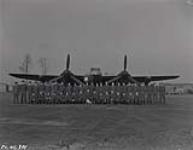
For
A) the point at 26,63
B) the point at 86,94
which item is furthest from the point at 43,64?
the point at 86,94

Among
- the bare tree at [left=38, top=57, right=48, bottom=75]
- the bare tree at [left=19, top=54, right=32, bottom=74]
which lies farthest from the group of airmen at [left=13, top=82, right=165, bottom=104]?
the bare tree at [left=19, top=54, right=32, bottom=74]

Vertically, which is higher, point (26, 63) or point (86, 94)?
point (26, 63)

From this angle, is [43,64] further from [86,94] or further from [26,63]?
[86,94]

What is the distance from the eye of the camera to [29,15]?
14.9ft

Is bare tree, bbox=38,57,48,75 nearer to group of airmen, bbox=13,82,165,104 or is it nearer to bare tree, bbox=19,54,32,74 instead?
bare tree, bbox=19,54,32,74

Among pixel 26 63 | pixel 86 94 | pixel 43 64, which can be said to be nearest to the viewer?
pixel 26 63

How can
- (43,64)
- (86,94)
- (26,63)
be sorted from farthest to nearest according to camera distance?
(86,94)
(43,64)
(26,63)

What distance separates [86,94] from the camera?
13.2m

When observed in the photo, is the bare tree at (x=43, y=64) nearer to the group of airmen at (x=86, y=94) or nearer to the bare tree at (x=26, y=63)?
the bare tree at (x=26, y=63)

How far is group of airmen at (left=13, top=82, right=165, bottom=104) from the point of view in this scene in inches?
491

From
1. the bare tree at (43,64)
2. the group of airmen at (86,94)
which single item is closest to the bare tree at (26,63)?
the bare tree at (43,64)

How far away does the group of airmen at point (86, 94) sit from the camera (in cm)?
1247

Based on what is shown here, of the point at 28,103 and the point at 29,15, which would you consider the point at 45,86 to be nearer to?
the point at 28,103

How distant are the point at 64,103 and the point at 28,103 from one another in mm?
1681
